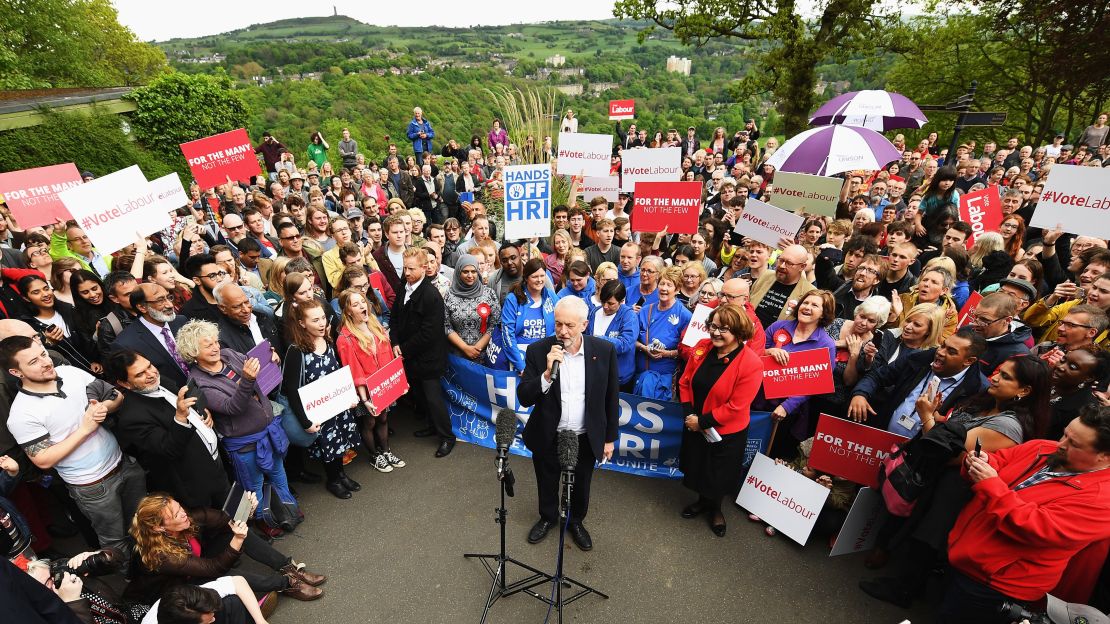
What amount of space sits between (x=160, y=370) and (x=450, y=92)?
3296cm

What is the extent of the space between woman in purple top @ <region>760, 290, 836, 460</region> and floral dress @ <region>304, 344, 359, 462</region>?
3833 mm

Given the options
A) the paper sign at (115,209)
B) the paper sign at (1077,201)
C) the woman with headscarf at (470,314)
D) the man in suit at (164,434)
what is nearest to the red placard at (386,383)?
the woman with headscarf at (470,314)

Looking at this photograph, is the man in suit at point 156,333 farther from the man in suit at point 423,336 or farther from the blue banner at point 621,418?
the blue banner at point 621,418

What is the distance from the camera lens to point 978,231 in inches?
275

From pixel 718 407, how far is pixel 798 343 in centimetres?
99

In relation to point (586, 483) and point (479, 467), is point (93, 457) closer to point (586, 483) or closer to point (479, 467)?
point (479, 467)

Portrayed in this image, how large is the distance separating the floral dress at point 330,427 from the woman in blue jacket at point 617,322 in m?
2.47

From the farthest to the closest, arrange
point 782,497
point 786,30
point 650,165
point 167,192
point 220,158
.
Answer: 1. point 786,30
2. point 650,165
3. point 220,158
4. point 167,192
5. point 782,497

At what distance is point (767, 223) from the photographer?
249 inches

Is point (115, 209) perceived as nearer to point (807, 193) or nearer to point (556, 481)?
point (556, 481)

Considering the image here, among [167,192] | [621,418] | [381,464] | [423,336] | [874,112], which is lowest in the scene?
[381,464]

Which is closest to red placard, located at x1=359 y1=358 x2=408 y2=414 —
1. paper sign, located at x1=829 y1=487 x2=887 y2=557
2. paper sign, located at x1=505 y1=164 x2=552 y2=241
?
paper sign, located at x1=505 y1=164 x2=552 y2=241

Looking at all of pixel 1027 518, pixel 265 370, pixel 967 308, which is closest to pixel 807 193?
pixel 967 308

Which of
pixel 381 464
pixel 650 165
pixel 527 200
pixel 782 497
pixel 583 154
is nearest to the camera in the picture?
pixel 782 497
